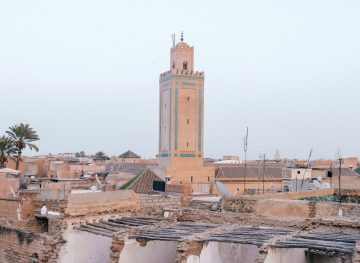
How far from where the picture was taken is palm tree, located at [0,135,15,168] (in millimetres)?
34219

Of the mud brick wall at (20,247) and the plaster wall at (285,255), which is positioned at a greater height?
the plaster wall at (285,255)

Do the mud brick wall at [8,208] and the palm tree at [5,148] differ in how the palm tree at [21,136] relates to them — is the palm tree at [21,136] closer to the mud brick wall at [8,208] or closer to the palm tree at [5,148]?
the palm tree at [5,148]

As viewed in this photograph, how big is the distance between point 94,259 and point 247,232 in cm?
406

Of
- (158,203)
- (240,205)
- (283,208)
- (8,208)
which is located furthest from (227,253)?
(8,208)

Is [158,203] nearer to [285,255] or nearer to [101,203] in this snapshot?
[101,203]

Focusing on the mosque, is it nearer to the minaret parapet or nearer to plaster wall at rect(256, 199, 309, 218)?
the minaret parapet

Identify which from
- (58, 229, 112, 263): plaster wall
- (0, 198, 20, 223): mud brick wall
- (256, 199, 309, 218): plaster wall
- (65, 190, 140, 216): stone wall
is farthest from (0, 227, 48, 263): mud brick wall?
(256, 199, 309, 218): plaster wall

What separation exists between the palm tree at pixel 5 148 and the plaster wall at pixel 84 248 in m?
24.4

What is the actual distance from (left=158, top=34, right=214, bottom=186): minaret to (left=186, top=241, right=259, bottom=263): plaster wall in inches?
1296

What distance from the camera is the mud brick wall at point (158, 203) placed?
1423cm

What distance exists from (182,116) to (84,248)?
33.6 meters

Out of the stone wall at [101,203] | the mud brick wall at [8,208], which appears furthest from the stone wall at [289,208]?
the mud brick wall at [8,208]

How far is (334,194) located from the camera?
17.1 m

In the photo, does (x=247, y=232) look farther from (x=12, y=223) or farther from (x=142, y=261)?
(x=12, y=223)
